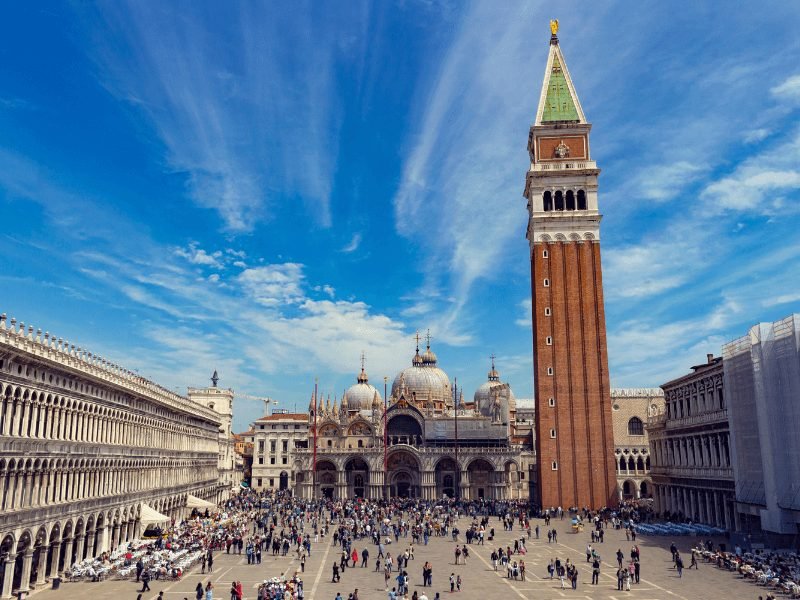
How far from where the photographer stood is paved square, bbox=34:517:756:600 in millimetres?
30422

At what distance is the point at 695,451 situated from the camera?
57.3 meters

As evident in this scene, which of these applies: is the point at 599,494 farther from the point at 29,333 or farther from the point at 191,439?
the point at 29,333

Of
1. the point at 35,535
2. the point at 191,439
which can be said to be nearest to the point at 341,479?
the point at 191,439

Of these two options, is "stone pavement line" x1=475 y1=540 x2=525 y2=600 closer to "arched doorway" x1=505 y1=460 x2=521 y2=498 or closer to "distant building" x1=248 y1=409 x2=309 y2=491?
"arched doorway" x1=505 y1=460 x2=521 y2=498

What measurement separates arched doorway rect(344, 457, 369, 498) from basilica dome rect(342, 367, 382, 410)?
57.0ft

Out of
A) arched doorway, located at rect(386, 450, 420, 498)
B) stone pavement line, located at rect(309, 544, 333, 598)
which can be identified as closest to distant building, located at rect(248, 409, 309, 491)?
arched doorway, located at rect(386, 450, 420, 498)

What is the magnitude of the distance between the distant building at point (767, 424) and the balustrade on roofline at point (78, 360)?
39.6m

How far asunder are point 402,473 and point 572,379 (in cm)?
3102

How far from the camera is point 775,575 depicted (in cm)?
3175

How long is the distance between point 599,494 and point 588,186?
30790 mm

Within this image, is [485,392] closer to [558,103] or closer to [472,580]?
[558,103]

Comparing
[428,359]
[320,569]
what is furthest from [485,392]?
[320,569]

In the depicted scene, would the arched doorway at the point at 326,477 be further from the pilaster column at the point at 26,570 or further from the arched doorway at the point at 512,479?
the pilaster column at the point at 26,570

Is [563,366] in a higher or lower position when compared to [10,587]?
higher
